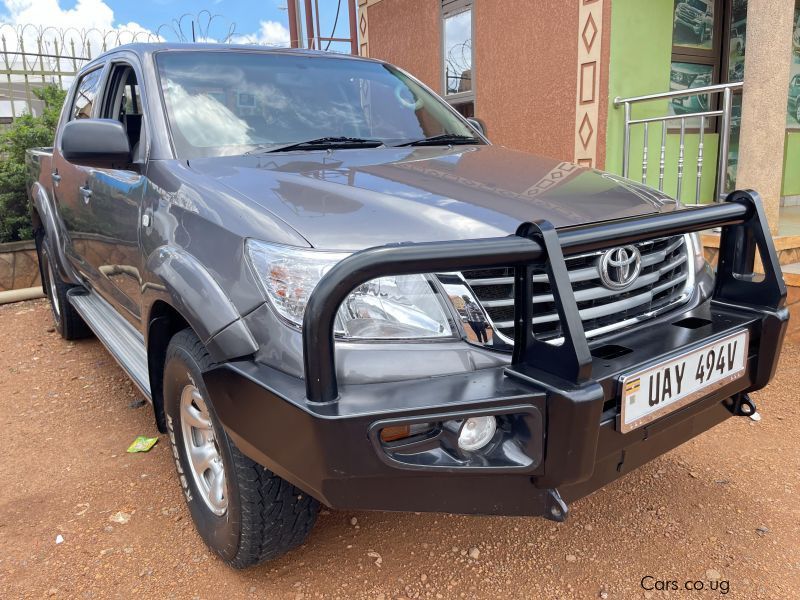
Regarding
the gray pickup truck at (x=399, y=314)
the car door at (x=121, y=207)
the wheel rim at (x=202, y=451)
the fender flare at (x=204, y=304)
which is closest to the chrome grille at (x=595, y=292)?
the gray pickup truck at (x=399, y=314)

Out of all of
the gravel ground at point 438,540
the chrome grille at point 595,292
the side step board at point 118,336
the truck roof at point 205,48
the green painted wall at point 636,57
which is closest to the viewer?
the chrome grille at point 595,292

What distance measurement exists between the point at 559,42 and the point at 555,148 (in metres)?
0.94

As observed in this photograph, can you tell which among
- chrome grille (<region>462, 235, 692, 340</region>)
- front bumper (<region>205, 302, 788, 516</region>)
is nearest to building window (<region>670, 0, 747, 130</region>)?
chrome grille (<region>462, 235, 692, 340</region>)

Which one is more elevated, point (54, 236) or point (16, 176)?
point (16, 176)

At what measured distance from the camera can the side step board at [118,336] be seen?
262 cm

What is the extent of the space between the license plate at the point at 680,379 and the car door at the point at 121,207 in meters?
1.73

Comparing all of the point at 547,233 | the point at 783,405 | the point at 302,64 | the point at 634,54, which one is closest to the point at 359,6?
the point at 634,54

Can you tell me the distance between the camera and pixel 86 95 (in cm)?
368

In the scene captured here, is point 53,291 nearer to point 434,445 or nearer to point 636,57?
point 434,445

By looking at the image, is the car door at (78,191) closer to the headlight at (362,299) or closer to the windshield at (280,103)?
the windshield at (280,103)

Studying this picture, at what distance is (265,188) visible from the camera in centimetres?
197

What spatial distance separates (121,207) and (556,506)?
6.76ft

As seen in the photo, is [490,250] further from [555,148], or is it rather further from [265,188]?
[555,148]

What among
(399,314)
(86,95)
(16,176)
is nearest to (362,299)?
(399,314)
